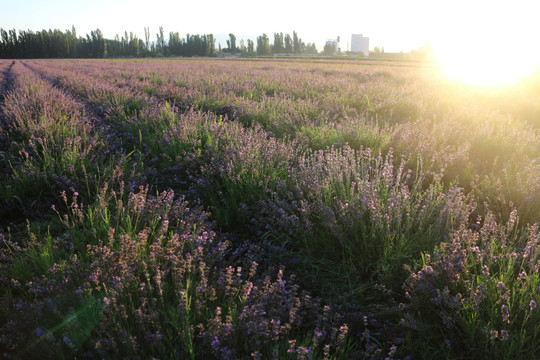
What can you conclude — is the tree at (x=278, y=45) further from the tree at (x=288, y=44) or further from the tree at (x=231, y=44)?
the tree at (x=231, y=44)

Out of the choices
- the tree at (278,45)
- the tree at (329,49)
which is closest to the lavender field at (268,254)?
the tree at (278,45)

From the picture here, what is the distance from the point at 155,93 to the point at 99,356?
8586mm

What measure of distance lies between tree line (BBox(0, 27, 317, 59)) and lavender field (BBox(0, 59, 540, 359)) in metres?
90.9

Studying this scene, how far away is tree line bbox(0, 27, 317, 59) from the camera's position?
74562mm

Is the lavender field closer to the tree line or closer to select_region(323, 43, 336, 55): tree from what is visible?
the tree line

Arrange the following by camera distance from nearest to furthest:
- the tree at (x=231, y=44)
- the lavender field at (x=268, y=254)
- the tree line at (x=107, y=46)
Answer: the lavender field at (x=268, y=254)
the tree line at (x=107, y=46)
the tree at (x=231, y=44)

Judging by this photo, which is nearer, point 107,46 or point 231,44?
point 107,46

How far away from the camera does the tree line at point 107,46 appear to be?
7456 cm

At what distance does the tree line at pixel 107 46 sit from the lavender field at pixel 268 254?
90885 millimetres

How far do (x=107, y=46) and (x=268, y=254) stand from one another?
102 m

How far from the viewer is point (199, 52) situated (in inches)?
3622

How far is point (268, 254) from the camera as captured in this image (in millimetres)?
2551

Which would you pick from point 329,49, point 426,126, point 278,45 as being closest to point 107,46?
point 278,45

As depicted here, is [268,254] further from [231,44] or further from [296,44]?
[296,44]
